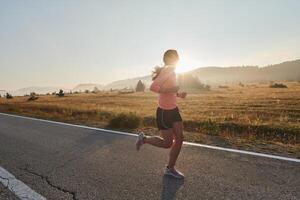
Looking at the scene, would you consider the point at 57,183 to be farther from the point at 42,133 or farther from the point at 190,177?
the point at 42,133

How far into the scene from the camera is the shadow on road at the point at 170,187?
3.77 m

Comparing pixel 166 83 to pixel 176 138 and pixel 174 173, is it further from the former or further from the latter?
pixel 174 173

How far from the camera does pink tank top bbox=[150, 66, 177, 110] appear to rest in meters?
4.43

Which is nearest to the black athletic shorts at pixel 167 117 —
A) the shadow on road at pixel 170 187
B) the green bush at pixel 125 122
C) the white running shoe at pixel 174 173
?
the white running shoe at pixel 174 173

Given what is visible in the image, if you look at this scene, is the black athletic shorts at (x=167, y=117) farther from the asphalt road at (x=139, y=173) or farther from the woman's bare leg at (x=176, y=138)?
the asphalt road at (x=139, y=173)

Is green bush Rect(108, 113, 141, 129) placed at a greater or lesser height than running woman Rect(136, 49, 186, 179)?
lesser

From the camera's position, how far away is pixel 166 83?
14.5 feet

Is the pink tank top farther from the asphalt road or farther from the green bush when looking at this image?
the green bush

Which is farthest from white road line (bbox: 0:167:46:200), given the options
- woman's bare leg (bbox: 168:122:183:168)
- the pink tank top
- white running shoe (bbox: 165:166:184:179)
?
the pink tank top

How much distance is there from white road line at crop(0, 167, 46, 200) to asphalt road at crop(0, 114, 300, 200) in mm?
89

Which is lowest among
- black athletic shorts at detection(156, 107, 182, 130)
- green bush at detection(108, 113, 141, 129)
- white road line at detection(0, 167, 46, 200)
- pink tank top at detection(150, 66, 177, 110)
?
white road line at detection(0, 167, 46, 200)

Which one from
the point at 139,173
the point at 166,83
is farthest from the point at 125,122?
the point at 166,83

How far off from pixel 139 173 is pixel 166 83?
1.53 meters

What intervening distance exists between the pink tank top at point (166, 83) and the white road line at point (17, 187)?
215 cm
